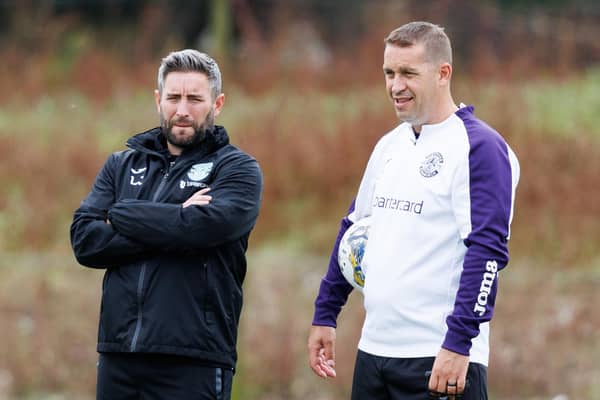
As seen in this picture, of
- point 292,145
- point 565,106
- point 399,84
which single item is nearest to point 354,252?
point 399,84

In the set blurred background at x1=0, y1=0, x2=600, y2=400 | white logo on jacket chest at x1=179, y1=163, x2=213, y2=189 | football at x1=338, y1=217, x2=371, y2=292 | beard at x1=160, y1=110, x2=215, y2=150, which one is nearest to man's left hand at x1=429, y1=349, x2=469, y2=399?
football at x1=338, y1=217, x2=371, y2=292

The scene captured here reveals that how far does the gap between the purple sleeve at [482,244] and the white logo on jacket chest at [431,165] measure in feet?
0.43

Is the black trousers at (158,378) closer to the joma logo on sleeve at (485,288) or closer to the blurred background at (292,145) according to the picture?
the joma logo on sleeve at (485,288)

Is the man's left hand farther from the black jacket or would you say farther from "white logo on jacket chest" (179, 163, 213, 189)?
"white logo on jacket chest" (179, 163, 213, 189)

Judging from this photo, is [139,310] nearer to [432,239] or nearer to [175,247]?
[175,247]

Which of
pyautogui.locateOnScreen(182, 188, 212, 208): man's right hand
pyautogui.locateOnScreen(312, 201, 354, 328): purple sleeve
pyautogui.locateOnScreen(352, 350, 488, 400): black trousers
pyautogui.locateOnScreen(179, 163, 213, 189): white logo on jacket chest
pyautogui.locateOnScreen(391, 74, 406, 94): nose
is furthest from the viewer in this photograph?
pyautogui.locateOnScreen(312, 201, 354, 328): purple sleeve

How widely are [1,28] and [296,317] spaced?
32.7 ft

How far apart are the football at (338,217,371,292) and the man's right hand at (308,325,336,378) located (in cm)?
24

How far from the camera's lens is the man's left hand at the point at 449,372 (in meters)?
3.83

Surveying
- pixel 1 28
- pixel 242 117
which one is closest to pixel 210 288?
pixel 242 117

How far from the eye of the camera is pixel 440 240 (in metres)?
4.00

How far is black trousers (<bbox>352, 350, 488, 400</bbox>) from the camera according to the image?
13.1 feet

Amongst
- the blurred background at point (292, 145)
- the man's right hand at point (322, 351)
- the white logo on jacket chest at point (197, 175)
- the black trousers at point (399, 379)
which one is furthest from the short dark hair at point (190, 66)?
the blurred background at point (292, 145)

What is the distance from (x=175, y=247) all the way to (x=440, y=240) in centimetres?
100
